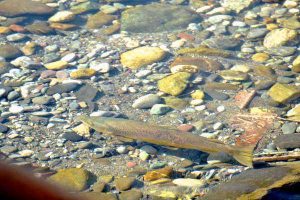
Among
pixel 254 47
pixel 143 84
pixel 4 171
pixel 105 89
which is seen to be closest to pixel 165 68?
pixel 143 84

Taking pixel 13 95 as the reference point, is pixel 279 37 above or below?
above

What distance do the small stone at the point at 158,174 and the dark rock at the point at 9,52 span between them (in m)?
2.76

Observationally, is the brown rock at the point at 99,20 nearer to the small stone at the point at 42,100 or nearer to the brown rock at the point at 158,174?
the small stone at the point at 42,100

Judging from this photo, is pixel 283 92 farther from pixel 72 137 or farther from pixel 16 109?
pixel 16 109

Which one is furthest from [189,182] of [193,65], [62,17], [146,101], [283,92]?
[62,17]

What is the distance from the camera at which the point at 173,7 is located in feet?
23.8

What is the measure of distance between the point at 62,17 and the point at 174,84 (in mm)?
2293

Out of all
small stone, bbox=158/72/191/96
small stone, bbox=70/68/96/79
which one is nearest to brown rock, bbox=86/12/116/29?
small stone, bbox=70/68/96/79

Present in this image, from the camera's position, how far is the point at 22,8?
7.14m

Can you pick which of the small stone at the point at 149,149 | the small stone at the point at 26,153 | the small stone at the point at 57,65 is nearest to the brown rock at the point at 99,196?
the small stone at the point at 149,149

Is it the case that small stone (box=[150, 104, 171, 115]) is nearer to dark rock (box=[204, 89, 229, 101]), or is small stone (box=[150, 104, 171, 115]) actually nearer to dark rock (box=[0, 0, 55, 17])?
dark rock (box=[204, 89, 229, 101])

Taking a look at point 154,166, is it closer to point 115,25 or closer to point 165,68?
point 165,68

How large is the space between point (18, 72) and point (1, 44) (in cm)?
70

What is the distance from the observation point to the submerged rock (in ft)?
22.2
